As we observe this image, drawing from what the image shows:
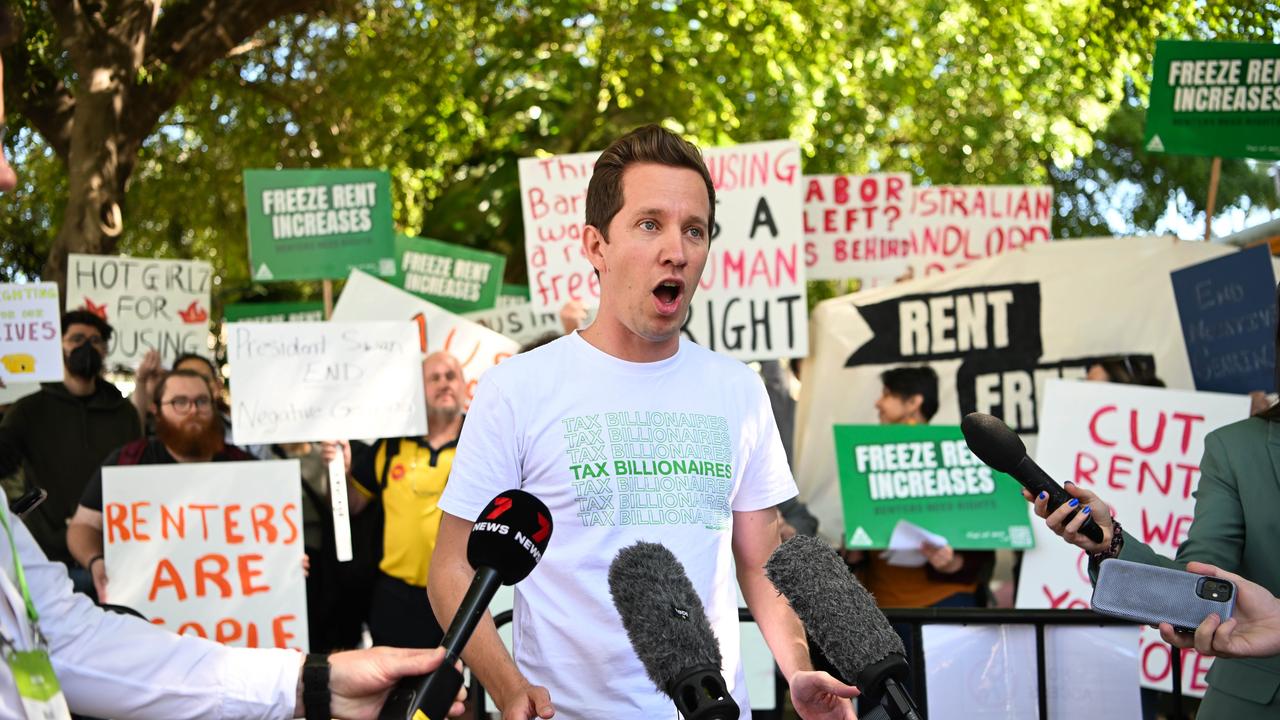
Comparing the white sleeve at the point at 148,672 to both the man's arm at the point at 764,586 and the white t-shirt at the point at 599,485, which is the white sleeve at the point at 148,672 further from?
the man's arm at the point at 764,586

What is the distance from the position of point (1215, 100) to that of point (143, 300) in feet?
24.4

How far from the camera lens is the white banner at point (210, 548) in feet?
18.9

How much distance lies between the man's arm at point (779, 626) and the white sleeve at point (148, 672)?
0.92 meters

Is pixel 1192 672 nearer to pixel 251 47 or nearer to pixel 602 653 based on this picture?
pixel 602 653

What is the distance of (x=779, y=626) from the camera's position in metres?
2.66

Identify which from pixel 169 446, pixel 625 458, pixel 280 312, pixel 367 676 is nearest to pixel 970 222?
pixel 169 446

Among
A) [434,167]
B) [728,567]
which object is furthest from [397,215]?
[728,567]

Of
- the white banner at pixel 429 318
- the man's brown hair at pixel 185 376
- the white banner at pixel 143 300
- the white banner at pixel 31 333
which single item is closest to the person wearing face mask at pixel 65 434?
the white banner at pixel 31 333

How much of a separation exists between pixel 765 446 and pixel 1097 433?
3601 mm

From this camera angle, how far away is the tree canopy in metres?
12.8

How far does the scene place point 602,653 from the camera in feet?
8.36

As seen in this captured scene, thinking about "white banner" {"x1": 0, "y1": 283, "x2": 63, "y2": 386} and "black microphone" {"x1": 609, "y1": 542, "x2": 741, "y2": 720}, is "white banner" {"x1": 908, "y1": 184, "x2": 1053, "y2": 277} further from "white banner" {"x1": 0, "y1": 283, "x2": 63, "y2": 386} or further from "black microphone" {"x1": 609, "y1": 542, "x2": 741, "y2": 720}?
"black microphone" {"x1": 609, "y1": 542, "x2": 741, "y2": 720}

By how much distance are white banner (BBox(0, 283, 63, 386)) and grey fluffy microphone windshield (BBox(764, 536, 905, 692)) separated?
19.1 ft

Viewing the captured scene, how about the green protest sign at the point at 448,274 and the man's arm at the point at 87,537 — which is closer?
the man's arm at the point at 87,537
